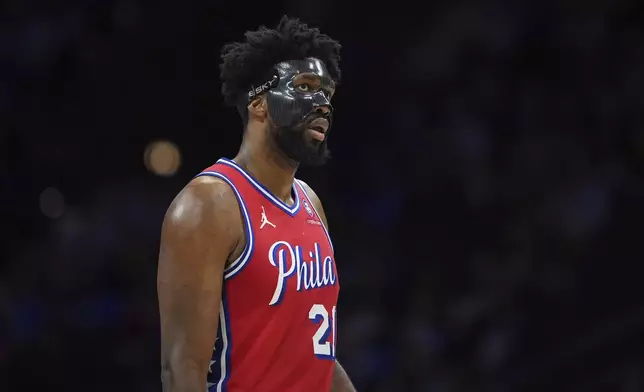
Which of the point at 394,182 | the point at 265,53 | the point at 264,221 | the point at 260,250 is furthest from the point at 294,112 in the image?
the point at 394,182

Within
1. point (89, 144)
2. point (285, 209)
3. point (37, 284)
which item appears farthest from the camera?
point (89, 144)

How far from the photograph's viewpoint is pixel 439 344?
7441 millimetres

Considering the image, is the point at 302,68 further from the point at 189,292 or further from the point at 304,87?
the point at 189,292

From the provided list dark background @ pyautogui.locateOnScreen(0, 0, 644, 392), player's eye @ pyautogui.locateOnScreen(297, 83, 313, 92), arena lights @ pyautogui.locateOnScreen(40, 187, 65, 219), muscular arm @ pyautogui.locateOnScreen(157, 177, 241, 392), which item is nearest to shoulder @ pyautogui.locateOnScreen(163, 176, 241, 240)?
muscular arm @ pyautogui.locateOnScreen(157, 177, 241, 392)

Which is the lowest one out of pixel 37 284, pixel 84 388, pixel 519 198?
pixel 84 388

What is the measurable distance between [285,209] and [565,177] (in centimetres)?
523

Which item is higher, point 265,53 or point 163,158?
point 265,53

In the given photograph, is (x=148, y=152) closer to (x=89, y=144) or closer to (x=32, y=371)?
(x=89, y=144)

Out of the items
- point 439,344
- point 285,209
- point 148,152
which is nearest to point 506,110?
point 439,344

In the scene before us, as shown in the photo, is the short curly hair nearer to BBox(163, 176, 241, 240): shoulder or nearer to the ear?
the ear

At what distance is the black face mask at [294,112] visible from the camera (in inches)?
120

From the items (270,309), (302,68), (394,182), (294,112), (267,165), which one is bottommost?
(394,182)

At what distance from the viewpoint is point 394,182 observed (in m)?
8.24

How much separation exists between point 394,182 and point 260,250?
5439mm
